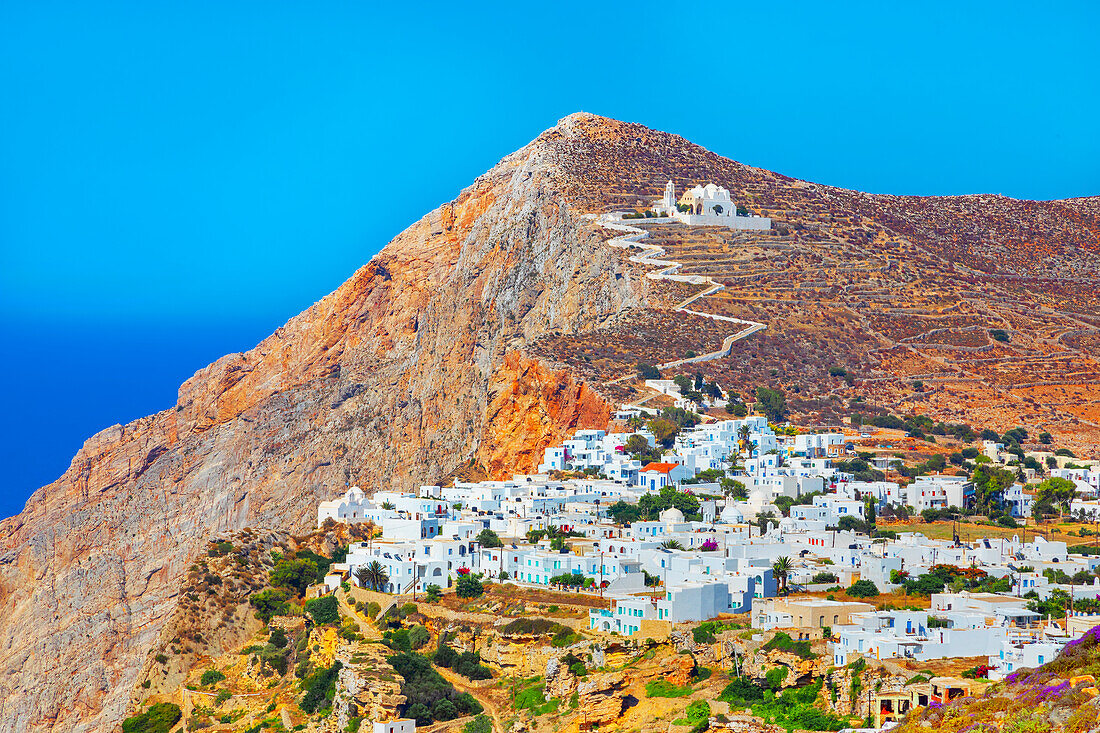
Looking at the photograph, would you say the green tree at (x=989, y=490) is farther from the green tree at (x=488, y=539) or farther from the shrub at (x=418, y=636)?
the shrub at (x=418, y=636)

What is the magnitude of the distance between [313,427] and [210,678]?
49.6m

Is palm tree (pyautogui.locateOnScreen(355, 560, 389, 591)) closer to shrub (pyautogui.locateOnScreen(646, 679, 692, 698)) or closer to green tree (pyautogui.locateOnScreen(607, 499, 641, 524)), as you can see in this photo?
green tree (pyautogui.locateOnScreen(607, 499, 641, 524))

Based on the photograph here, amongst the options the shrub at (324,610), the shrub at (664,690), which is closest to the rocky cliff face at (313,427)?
the shrub at (324,610)

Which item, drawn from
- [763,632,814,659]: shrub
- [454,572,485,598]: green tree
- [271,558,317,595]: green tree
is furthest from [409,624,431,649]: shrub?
[763,632,814,659]: shrub

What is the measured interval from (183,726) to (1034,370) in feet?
187

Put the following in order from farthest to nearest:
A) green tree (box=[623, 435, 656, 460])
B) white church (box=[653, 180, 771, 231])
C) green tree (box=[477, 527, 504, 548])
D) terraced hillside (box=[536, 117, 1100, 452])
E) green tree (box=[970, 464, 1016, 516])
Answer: white church (box=[653, 180, 771, 231])
terraced hillside (box=[536, 117, 1100, 452])
green tree (box=[623, 435, 656, 460])
green tree (box=[970, 464, 1016, 516])
green tree (box=[477, 527, 504, 548])

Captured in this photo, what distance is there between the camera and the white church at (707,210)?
107 meters

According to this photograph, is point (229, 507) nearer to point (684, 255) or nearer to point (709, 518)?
point (684, 255)

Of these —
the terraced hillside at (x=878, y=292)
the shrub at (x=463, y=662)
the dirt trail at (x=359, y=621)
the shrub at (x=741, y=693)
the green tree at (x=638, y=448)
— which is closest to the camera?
the shrub at (x=741, y=693)

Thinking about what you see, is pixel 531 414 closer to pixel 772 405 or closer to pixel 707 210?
pixel 772 405

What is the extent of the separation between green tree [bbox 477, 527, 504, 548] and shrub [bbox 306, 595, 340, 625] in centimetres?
430

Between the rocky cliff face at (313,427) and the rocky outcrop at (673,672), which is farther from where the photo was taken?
the rocky cliff face at (313,427)

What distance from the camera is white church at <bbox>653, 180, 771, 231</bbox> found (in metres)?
107

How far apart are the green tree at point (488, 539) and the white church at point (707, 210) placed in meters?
57.8
